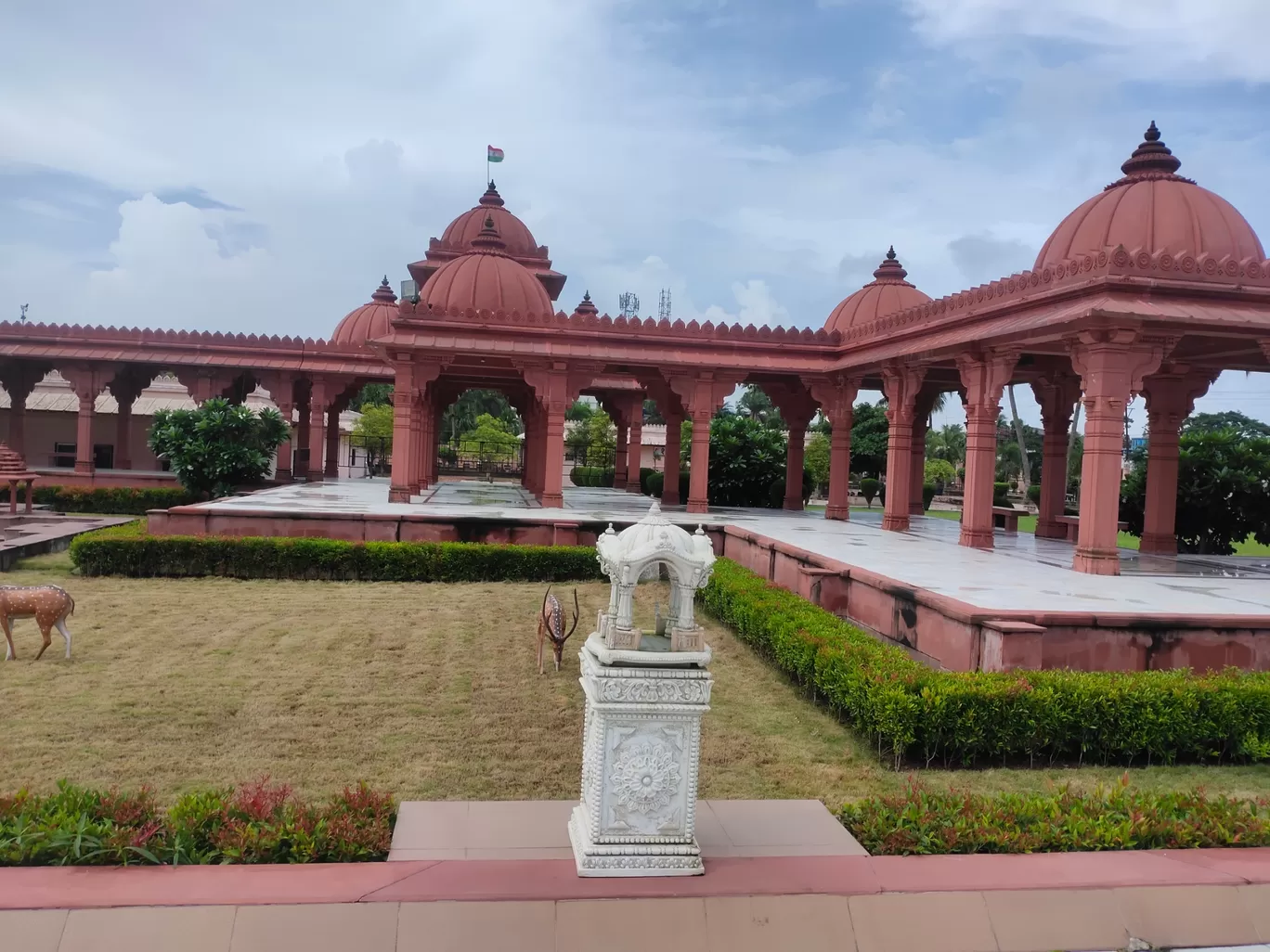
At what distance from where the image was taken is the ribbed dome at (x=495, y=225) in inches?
888

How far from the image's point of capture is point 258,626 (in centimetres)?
872

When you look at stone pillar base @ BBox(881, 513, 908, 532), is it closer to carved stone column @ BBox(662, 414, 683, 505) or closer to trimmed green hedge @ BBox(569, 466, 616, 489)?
carved stone column @ BBox(662, 414, 683, 505)

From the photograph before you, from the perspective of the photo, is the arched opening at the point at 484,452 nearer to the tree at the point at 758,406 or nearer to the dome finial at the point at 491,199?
the dome finial at the point at 491,199

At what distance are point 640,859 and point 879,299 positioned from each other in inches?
715

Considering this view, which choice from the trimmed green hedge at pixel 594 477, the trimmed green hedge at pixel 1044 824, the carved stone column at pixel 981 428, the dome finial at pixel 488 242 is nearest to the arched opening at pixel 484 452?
the trimmed green hedge at pixel 594 477

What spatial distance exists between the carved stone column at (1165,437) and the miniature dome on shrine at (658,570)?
467 inches

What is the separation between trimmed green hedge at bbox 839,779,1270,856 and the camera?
3969 millimetres

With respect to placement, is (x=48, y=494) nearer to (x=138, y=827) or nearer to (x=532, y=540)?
(x=532, y=540)

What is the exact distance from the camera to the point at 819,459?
33.8 m

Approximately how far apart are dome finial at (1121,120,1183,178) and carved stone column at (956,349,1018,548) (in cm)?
345

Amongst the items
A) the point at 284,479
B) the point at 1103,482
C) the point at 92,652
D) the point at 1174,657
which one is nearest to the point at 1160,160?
the point at 1103,482

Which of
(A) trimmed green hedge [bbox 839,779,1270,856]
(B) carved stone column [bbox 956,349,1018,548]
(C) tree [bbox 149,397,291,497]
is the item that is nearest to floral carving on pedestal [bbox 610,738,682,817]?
(A) trimmed green hedge [bbox 839,779,1270,856]

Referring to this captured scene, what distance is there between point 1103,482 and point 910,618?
398cm

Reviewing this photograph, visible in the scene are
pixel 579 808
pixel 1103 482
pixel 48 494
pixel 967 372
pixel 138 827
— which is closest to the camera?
pixel 138 827
